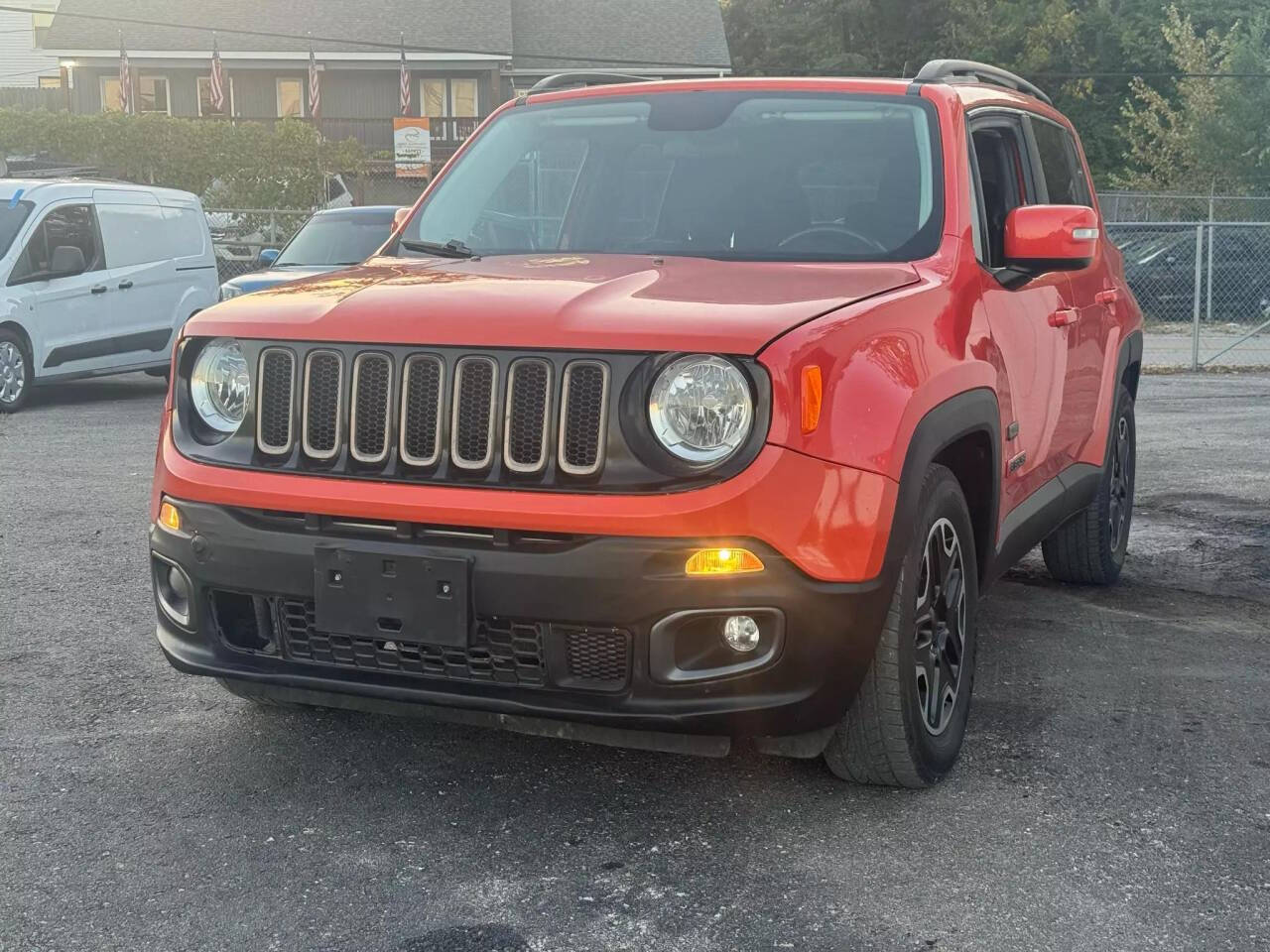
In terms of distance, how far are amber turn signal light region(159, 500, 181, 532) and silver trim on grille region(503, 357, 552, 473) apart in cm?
92

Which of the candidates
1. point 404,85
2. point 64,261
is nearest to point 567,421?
point 64,261

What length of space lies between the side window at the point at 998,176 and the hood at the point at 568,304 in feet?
2.40

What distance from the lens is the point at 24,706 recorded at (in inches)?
185

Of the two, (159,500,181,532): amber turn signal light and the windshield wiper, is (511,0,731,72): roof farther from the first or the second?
(159,500,181,532): amber turn signal light

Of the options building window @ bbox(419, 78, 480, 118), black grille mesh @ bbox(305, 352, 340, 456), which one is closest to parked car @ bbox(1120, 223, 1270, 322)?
black grille mesh @ bbox(305, 352, 340, 456)

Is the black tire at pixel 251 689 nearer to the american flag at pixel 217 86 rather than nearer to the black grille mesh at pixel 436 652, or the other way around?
the black grille mesh at pixel 436 652

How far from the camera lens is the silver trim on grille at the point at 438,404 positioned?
3.56 meters

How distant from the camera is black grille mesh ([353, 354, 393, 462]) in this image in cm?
363

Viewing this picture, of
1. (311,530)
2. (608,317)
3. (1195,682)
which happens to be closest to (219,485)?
(311,530)

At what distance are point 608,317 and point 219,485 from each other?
1039 millimetres

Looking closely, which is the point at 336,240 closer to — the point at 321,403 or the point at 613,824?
the point at 321,403

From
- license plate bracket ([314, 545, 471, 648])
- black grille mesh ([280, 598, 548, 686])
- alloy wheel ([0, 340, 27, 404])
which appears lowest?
alloy wheel ([0, 340, 27, 404])

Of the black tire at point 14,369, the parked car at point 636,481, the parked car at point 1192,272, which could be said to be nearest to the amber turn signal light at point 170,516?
the parked car at point 636,481

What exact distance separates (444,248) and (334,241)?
32.0ft
